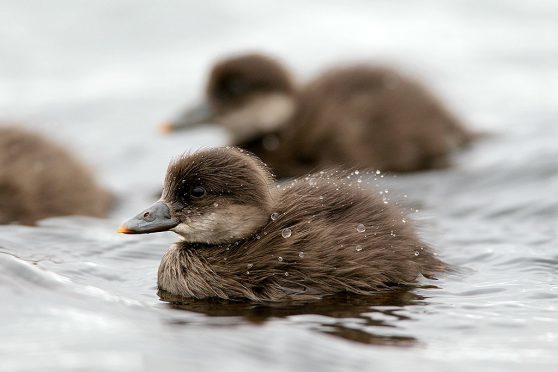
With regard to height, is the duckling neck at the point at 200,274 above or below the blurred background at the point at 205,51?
below

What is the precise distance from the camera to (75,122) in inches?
514

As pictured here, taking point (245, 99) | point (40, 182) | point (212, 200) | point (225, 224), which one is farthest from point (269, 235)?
point (245, 99)

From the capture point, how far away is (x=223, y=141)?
12.1 meters

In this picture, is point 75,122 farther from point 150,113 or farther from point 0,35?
point 0,35

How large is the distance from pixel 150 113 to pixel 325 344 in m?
8.46

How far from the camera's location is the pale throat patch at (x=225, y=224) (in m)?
6.52

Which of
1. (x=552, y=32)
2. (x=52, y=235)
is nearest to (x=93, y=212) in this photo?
(x=52, y=235)

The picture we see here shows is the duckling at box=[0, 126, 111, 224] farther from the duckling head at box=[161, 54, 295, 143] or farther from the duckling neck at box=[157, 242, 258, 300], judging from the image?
the duckling head at box=[161, 54, 295, 143]

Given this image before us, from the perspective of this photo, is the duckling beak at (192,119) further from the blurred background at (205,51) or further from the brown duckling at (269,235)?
the brown duckling at (269,235)

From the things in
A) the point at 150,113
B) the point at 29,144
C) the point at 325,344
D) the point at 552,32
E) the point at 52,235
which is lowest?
the point at 325,344

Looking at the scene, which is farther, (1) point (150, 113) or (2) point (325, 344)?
(1) point (150, 113)

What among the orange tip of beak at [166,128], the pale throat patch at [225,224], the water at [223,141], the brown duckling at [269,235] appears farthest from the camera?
the orange tip of beak at [166,128]

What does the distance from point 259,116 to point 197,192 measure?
462 cm

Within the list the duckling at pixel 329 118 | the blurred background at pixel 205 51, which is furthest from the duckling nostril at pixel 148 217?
the blurred background at pixel 205 51
